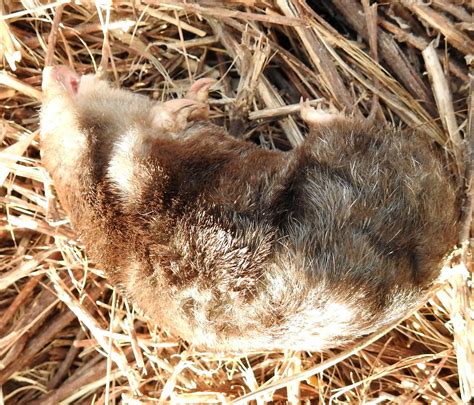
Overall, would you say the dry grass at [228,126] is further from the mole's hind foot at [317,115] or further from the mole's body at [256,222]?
the mole's body at [256,222]

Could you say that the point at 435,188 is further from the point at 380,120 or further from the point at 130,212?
the point at 130,212

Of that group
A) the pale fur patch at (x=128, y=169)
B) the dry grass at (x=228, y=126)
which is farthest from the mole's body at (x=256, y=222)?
the dry grass at (x=228, y=126)

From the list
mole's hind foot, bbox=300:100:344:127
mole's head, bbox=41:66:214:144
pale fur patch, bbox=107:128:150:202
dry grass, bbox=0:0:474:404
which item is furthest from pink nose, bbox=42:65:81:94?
mole's hind foot, bbox=300:100:344:127

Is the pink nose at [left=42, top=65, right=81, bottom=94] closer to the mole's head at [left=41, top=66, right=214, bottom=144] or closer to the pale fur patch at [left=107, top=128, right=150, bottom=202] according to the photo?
the mole's head at [left=41, top=66, right=214, bottom=144]

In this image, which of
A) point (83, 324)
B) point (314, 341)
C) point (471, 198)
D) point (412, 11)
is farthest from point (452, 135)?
point (83, 324)

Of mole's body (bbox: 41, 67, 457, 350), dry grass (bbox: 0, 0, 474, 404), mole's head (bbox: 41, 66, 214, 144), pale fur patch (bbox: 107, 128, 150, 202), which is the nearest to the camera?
mole's body (bbox: 41, 67, 457, 350)

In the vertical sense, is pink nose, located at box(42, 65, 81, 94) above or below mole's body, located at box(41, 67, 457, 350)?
above
